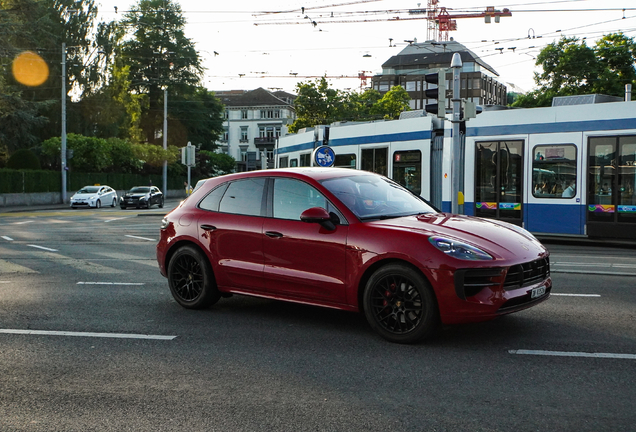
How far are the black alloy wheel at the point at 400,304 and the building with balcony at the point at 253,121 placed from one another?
125148mm

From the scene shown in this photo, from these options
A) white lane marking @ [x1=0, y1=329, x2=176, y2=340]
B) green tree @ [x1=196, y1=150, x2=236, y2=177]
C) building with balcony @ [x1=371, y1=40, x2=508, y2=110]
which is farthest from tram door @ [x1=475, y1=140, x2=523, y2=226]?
building with balcony @ [x1=371, y1=40, x2=508, y2=110]

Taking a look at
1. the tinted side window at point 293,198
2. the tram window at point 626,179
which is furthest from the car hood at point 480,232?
→ the tram window at point 626,179

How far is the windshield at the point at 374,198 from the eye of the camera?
6711mm

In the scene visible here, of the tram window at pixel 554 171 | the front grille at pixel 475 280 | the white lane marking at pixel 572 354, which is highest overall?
the tram window at pixel 554 171

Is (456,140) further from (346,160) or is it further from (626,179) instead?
(346,160)

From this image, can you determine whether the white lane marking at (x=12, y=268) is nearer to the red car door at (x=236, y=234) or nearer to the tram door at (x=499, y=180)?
the red car door at (x=236, y=234)

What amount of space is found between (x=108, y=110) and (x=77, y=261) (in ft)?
164

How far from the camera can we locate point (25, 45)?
51062mm

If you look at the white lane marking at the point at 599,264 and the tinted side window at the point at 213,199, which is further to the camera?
the white lane marking at the point at 599,264

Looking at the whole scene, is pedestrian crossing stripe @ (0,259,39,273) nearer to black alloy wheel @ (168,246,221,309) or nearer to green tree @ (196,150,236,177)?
black alloy wheel @ (168,246,221,309)

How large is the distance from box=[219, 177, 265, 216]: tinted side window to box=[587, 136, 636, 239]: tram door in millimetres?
10545

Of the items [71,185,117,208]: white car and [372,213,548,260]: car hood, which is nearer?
[372,213,548,260]: car hood

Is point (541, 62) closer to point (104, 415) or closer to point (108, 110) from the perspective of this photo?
point (108, 110)

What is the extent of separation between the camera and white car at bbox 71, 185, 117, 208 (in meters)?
42.8
